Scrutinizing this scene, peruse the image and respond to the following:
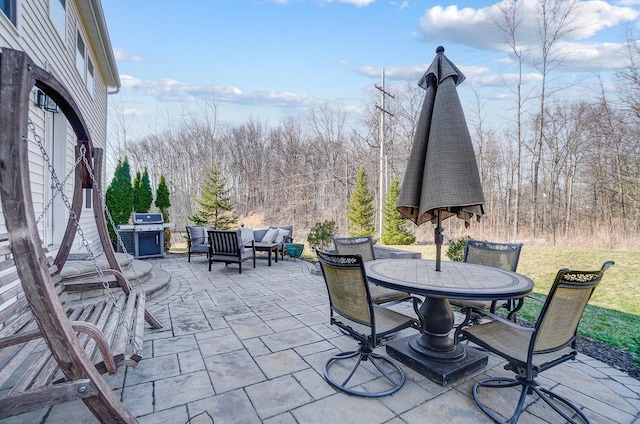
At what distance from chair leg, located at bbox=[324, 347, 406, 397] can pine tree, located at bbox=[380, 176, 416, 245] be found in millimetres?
9054

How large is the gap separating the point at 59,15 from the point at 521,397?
24.0ft

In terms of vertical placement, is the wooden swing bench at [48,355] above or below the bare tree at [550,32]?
below

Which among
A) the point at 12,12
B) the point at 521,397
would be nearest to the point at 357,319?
the point at 521,397

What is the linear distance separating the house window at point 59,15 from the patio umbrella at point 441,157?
5.26 m

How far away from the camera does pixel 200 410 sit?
6.54 feet

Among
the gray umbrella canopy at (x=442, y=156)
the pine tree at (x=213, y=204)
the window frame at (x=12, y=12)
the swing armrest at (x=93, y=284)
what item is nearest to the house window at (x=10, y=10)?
the window frame at (x=12, y=12)

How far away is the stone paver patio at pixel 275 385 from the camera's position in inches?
77.3

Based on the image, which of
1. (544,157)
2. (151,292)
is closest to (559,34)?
(544,157)

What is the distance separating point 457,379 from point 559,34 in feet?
46.6

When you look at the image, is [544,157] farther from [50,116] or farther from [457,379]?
[50,116]

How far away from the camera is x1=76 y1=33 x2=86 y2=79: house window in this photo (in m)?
6.18

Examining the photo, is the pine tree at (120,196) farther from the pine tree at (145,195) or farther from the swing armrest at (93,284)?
the swing armrest at (93,284)

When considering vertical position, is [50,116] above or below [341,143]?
below

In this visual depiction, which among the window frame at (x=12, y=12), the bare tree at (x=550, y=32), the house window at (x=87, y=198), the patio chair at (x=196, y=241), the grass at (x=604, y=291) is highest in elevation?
the bare tree at (x=550, y=32)
